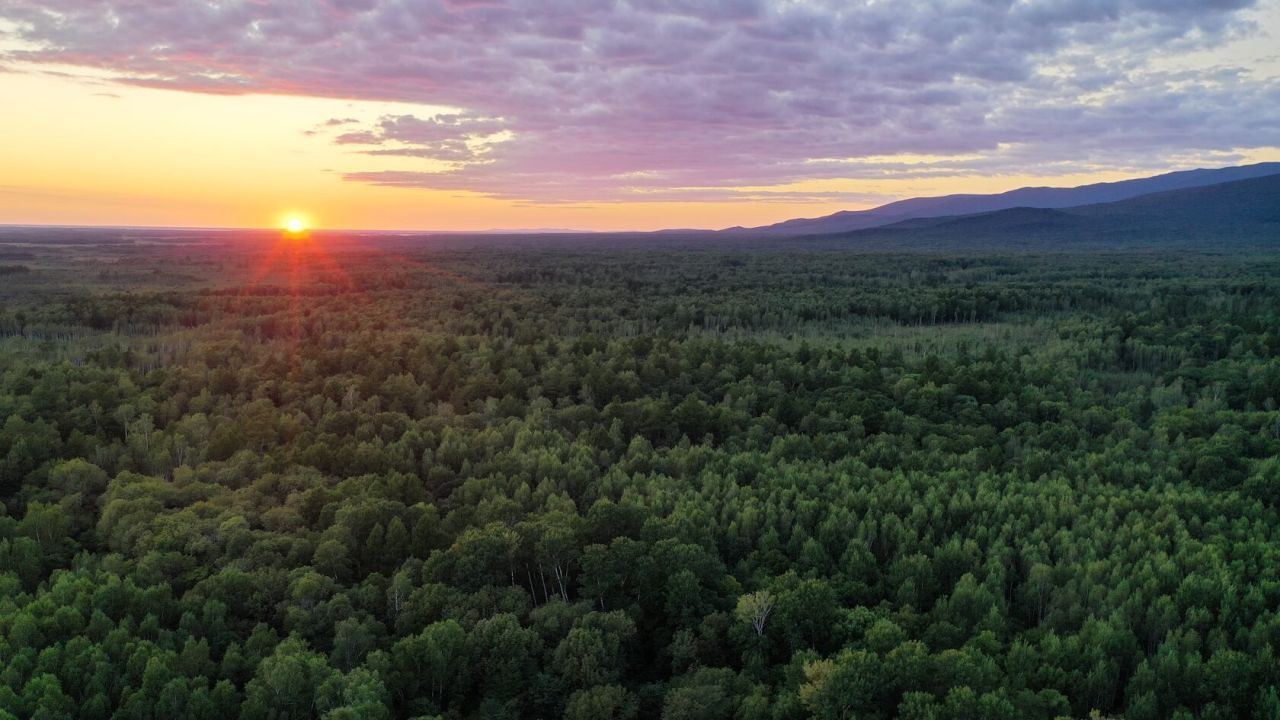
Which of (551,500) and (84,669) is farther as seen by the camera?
(551,500)

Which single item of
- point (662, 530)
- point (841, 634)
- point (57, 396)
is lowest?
point (841, 634)

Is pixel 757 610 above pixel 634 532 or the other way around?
the other way around

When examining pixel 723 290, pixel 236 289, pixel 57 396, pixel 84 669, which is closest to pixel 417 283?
pixel 236 289

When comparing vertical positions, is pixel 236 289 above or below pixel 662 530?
above

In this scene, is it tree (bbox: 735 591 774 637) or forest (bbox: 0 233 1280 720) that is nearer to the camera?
forest (bbox: 0 233 1280 720)

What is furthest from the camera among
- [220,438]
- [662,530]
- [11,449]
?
[220,438]

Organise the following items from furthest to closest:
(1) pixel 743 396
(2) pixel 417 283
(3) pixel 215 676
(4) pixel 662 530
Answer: (2) pixel 417 283 < (1) pixel 743 396 < (4) pixel 662 530 < (3) pixel 215 676

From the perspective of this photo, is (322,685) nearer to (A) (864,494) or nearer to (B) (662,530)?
(B) (662,530)

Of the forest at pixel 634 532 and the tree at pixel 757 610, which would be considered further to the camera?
the tree at pixel 757 610
